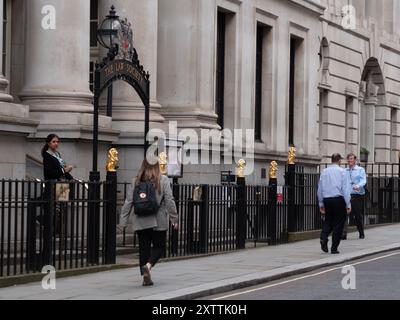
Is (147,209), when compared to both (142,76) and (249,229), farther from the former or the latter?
(249,229)

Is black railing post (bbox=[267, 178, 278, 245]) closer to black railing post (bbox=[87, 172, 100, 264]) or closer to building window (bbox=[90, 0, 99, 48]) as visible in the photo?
building window (bbox=[90, 0, 99, 48])

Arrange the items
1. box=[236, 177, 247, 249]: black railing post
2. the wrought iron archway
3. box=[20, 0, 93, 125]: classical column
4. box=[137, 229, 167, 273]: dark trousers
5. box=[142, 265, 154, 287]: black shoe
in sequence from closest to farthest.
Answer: box=[142, 265, 154, 287]: black shoe
box=[137, 229, 167, 273]: dark trousers
the wrought iron archway
box=[20, 0, 93, 125]: classical column
box=[236, 177, 247, 249]: black railing post

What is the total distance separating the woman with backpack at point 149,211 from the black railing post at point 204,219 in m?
5.23

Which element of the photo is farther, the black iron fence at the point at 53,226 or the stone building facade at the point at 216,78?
the stone building facade at the point at 216,78

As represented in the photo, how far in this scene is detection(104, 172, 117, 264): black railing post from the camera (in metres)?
18.8

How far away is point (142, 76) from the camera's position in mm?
21453

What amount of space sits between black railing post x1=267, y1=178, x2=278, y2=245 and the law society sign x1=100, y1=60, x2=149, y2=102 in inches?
192

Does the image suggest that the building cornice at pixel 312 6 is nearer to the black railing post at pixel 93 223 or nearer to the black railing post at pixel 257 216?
the black railing post at pixel 257 216

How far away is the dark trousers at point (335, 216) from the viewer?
74.5ft

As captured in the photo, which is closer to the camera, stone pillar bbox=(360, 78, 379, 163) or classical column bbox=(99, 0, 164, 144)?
classical column bbox=(99, 0, 164, 144)

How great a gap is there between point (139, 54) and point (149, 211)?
10.8 m

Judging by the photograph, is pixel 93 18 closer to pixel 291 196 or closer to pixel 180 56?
pixel 180 56

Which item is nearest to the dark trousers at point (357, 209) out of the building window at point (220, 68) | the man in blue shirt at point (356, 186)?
the man in blue shirt at point (356, 186)

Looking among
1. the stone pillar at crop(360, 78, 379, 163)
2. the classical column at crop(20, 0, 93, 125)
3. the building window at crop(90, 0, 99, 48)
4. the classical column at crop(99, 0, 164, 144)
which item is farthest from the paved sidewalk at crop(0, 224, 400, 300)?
the stone pillar at crop(360, 78, 379, 163)
